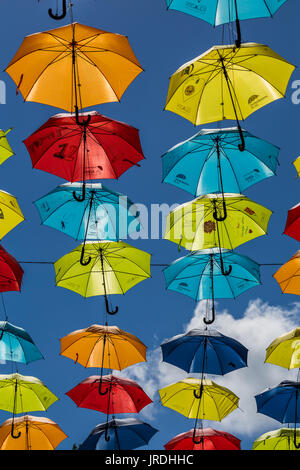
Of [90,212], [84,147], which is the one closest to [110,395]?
[90,212]

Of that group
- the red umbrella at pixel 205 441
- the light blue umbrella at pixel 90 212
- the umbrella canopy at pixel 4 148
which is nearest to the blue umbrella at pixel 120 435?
the red umbrella at pixel 205 441

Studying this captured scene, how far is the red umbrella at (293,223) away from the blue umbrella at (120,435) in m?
6.46

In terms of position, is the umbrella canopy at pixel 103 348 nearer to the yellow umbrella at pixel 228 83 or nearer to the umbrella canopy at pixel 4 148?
the umbrella canopy at pixel 4 148

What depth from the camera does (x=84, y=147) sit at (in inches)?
397

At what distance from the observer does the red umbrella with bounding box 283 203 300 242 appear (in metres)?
10.9

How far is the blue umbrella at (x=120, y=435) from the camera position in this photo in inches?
549

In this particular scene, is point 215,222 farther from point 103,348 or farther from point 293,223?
point 103,348

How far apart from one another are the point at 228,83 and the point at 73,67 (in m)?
2.46

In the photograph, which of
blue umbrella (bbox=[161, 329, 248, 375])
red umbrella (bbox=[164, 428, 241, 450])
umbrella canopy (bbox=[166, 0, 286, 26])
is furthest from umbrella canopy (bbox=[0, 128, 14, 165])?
red umbrella (bbox=[164, 428, 241, 450])

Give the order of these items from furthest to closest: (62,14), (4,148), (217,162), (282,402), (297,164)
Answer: (282,402), (217,162), (297,164), (4,148), (62,14)

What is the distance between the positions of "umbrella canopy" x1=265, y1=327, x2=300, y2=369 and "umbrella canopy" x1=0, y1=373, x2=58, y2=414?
5.31 metres
